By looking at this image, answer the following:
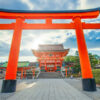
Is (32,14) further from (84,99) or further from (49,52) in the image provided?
(49,52)

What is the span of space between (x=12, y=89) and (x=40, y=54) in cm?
1291

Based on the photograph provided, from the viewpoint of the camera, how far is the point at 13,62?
383cm

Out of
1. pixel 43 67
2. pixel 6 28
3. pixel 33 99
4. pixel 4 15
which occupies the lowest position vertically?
pixel 33 99

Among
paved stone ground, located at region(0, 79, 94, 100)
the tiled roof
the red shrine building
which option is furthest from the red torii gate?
the tiled roof

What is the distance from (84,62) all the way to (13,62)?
415 centimetres

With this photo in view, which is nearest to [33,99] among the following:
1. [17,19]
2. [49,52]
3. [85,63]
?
[85,63]

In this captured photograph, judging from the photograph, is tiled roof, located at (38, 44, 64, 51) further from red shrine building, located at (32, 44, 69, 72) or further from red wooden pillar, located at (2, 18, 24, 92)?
red wooden pillar, located at (2, 18, 24, 92)

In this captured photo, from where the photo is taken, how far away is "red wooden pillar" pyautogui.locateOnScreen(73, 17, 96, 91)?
3540 millimetres

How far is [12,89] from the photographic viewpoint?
3543 mm

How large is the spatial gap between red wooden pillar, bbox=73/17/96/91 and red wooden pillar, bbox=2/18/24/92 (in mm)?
3899

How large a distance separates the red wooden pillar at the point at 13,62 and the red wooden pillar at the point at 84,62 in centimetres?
390

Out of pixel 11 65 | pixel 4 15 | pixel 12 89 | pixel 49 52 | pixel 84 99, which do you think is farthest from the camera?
pixel 49 52

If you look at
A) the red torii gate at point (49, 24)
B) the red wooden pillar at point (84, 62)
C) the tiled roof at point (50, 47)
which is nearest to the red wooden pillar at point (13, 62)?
the red torii gate at point (49, 24)

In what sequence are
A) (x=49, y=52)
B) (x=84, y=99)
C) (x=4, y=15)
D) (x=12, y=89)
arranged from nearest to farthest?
(x=84, y=99) < (x=12, y=89) < (x=4, y=15) < (x=49, y=52)
